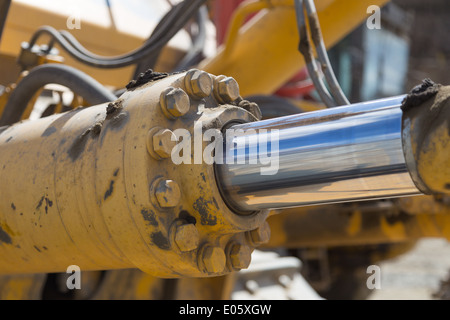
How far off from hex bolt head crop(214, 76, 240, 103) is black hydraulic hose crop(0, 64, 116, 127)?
0.68 feet

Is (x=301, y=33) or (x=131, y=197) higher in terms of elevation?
(x=301, y=33)

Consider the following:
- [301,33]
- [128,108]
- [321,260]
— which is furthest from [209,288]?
[321,260]

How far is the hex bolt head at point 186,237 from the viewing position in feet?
2.90

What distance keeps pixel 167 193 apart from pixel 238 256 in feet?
0.64

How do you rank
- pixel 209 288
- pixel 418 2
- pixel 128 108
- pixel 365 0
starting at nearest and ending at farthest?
pixel 128 108 < pixel 209 288 < pixel 365 0 < pixel 418 2

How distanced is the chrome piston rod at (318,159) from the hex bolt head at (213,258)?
0.07m

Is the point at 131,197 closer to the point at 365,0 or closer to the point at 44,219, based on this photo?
the point at 44,219

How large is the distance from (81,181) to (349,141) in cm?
41

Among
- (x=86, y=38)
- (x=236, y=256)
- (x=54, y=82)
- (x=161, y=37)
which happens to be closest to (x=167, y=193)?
(x=236, y=256)

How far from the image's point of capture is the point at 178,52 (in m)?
2.67

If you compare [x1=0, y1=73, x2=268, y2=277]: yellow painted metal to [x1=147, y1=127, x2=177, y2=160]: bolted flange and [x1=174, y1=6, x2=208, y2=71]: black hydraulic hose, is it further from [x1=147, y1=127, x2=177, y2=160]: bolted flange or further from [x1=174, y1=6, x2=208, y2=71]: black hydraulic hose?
[x1=174, y1=6, x2=208, y2=71]: black hydraulic hose

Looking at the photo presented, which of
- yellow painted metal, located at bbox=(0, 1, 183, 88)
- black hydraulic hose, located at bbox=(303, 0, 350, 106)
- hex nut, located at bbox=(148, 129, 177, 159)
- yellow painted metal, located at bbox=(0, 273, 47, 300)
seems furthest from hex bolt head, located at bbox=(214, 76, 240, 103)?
yellow painted metal, located at bbox=(0, 1, 183, 88)

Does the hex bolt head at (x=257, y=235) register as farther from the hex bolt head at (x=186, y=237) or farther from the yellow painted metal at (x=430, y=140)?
the yellow painted metal at (x=430, y=140)

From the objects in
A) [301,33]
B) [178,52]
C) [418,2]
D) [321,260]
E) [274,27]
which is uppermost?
[418,2]
